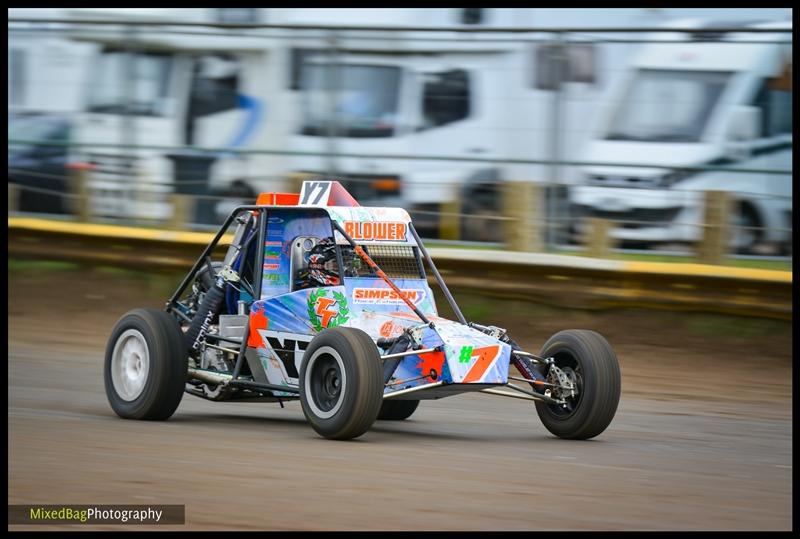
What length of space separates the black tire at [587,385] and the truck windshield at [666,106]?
5034mm

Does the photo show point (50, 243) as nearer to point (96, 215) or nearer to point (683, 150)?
point (96, 215)

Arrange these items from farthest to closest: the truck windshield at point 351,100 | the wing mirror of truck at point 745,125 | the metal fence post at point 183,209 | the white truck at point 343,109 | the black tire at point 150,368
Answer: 1. the metal fence post at point 183,209
2. the truck windshield at point 351,100
3. the white truck at point 343,109
4. the wing mirror of truck at point 745,125
5. the black tire at point 150,368

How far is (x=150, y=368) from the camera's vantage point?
9.23 metres

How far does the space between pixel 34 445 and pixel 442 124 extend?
731 centimetres

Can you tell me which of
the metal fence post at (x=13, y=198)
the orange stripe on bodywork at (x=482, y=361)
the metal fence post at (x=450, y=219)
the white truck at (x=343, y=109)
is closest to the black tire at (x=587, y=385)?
the orange stripe on bodywork at (x=482, y=361)

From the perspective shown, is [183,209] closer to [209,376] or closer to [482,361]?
[209,376]

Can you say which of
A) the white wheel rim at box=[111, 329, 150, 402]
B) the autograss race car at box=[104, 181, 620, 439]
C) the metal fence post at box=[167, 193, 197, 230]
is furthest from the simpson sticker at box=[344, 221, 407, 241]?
the metal fence post at box=[167, 193, 197, 230]

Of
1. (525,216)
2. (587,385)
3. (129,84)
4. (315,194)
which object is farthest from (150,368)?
(129,84)

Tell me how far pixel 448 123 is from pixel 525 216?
58.6 inches

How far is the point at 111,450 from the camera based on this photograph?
7898 millimetres

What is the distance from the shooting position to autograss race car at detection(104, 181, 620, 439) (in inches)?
332

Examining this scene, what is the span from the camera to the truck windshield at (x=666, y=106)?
13453 mm

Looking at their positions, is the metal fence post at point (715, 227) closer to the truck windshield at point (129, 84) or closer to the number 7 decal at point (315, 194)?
the number 7 decal at point (315, 194)
